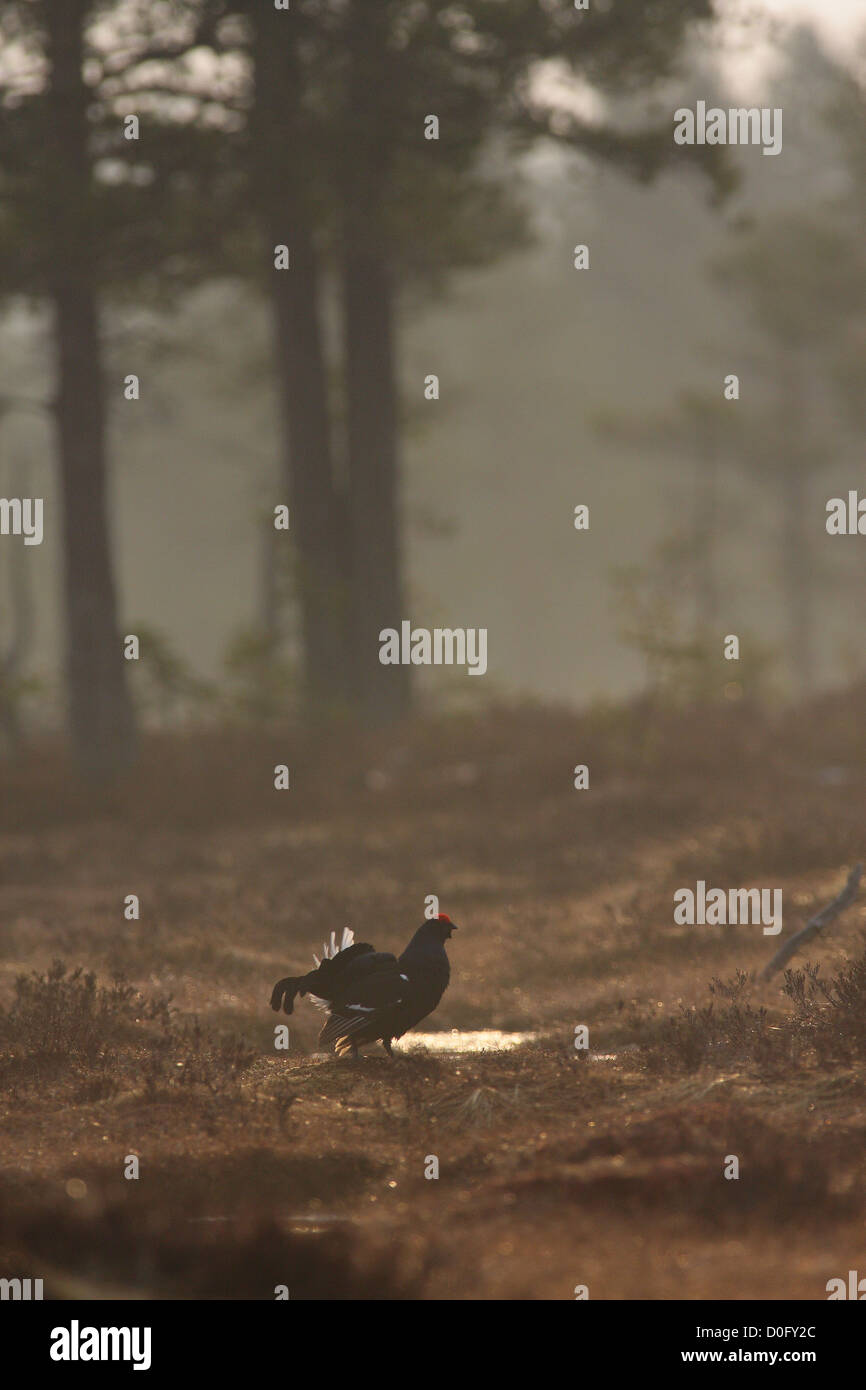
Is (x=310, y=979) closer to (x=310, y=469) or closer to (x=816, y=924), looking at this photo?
(x=816, y=924)

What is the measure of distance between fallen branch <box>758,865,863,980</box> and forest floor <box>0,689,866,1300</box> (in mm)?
134

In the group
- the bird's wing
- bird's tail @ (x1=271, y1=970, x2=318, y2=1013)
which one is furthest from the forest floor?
bird's tail @ (x1=271, y1=970, x2=318, y2=1013)

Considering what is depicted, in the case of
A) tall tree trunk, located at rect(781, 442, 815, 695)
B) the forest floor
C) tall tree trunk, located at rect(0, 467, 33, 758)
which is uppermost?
tall tree trunk, located at rect(781, 442, 815, 695)

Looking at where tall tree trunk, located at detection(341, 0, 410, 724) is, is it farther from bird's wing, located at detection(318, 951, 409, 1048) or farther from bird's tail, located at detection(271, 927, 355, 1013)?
bird's wing, located at detection(318, 951, 409, 1048)

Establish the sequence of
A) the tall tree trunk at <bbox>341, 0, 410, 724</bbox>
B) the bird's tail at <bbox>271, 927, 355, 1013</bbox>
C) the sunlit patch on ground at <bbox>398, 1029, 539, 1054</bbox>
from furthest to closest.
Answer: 1. the tall tree trunk at <bbox>341, 0, 410, 724</bbox>
2. the sunlit patch on ground at <bbox>398, 1029, 539, 1054</bbox>
3. the bird's tail at <bbox>271, 927, 355, 1013</bbox>

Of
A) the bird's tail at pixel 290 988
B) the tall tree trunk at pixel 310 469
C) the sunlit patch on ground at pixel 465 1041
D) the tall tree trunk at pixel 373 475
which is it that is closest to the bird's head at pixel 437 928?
the bird's tail at pixel 290 988

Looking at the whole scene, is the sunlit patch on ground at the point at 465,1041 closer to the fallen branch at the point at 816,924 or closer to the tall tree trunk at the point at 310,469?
the fallen branch at the point at 816,924

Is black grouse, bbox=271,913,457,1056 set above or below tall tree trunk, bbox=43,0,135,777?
below

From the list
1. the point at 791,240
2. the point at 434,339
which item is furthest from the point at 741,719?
the point at 434,339

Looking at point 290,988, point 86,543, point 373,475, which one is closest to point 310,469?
point 373,475

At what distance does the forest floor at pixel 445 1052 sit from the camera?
235 inches

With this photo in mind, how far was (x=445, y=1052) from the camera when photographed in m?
9.24

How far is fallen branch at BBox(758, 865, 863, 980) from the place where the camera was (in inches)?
380

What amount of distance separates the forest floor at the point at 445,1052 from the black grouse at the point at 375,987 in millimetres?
274
